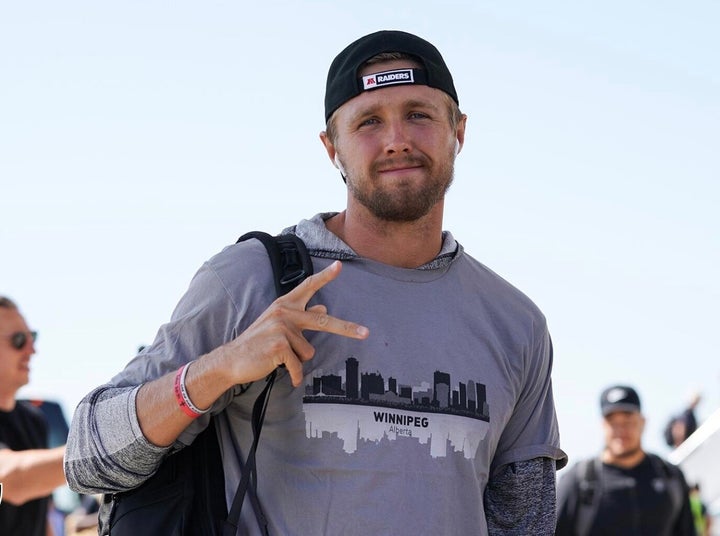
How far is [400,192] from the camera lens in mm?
3090

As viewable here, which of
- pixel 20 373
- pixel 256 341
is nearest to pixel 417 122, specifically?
pixel 256 341

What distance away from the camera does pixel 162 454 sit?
2773mm

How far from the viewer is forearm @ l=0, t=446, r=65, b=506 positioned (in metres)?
5.59

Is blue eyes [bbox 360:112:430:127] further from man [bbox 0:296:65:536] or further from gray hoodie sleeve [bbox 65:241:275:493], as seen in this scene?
man [bbox 0:296:65:536]

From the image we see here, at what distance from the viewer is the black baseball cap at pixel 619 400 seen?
27.3 ft

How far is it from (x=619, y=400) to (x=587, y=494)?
837mm

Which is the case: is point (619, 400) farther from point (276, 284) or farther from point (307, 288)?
point (307, 288)

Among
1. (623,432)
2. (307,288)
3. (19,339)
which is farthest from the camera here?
(623,432)

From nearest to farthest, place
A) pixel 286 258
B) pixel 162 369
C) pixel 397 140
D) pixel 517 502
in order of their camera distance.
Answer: pixel 162 369, pixel 286 258, pixel 397 140, pixel 517 502

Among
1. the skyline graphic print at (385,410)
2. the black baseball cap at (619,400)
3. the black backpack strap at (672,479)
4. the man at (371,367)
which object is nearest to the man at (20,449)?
the man at (371,367)

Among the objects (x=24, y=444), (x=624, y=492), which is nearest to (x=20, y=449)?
(x=24, y=444)

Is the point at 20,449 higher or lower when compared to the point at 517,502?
higher

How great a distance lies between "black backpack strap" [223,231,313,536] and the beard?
0.21 meters

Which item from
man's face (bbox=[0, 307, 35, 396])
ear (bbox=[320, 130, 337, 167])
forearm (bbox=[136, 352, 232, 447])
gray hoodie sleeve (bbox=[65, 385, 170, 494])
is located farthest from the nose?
man's face (bbox=[0, 307, 35, 396])
